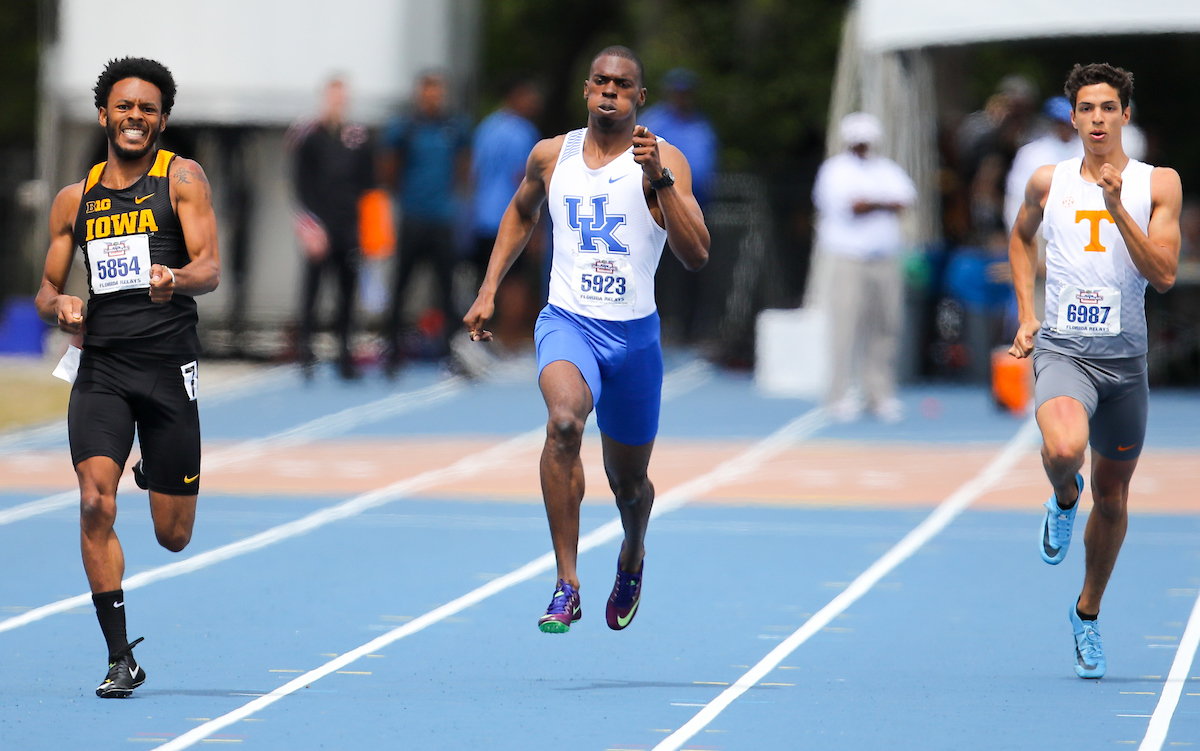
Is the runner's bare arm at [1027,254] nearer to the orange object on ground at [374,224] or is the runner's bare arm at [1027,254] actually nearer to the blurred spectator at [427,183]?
the blurred spectator at [427,183]

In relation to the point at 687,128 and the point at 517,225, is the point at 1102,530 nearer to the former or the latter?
the point at 517,225

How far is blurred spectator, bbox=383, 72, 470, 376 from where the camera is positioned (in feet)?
55.2

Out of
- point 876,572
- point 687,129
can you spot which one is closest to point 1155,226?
point 876,572

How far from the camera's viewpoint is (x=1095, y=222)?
664cm

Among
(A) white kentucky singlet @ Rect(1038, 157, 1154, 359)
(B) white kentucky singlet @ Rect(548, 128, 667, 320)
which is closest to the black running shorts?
(B) white kentucky singlet @ Rect(548, 128, 667, 320)

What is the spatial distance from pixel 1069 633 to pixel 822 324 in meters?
10.0

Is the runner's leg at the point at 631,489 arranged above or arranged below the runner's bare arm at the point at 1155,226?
below

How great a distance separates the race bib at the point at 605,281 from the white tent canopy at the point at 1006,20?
10.5 meters

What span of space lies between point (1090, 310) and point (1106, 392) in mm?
300

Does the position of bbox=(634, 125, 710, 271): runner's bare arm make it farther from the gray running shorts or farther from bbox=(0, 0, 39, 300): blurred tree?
bbox=(0, 0, 39, 300): blurred tree

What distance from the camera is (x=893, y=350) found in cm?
1528

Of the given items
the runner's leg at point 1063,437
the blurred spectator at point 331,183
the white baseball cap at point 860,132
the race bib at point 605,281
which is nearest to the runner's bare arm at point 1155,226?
the runner's leg at point 1063,437

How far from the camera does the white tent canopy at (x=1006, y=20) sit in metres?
16.0

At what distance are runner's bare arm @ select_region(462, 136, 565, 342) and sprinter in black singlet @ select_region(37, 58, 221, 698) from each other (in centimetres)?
99
